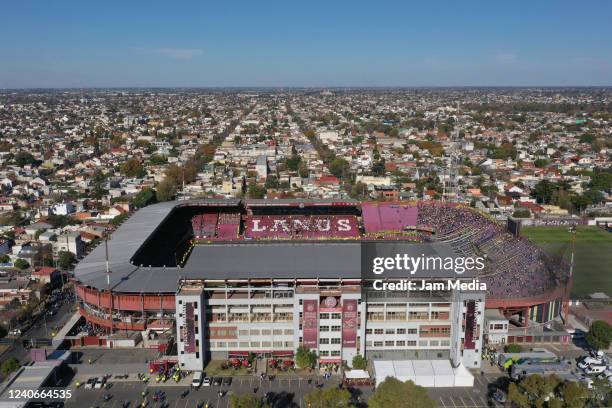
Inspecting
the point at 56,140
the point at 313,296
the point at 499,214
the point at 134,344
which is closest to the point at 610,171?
the point at 499,214

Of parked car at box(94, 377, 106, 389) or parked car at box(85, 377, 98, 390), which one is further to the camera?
parked car at box(94, 377, 106, 389)

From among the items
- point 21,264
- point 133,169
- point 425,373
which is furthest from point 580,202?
point 133,169

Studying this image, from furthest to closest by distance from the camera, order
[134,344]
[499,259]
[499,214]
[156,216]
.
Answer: [499,214] → [156,216] → [499,259] → [134,344]

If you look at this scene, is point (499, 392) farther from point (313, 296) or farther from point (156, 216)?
point (156, 216)

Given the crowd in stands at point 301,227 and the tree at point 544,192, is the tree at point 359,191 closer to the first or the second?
the crowd in stands at point 301,227

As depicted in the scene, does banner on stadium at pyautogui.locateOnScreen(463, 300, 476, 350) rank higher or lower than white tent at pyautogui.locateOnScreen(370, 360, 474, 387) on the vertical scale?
higher

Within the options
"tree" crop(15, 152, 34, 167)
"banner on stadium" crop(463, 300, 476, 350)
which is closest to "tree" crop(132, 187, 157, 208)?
"tree" crop(15, 152, 34, 167)

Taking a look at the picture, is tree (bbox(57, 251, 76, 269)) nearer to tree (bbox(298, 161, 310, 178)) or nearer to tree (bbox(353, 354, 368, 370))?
tree (bbox(353, 354, 368, 370))
